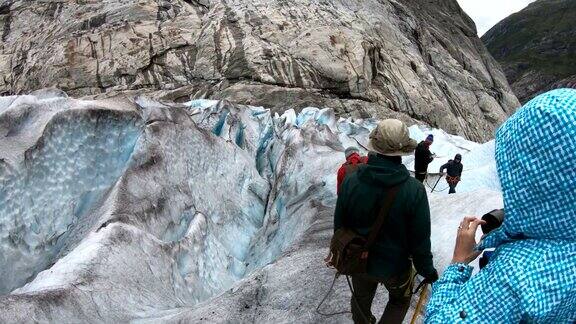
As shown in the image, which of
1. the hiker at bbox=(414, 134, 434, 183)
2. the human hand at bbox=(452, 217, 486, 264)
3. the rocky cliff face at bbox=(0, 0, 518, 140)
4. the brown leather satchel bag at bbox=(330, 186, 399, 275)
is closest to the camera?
the human hand at bbox=(452, 217, 486, 264)

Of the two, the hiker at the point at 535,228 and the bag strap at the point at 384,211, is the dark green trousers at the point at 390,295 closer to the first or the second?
the bag strap at the point at 384,211

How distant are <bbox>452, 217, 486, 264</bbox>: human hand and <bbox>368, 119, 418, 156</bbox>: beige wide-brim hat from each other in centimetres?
136

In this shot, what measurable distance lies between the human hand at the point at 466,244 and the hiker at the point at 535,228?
0.29 m

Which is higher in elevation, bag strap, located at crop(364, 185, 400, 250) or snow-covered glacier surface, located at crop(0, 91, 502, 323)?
bag strap, located at crop(364, 185, 400, 250)

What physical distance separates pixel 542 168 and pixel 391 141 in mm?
1874

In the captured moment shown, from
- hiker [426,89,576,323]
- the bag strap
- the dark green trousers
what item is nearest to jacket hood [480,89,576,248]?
hiker [426,89,576,323]

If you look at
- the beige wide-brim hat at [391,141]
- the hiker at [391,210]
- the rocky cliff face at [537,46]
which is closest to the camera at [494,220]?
the hiker at [391,210]

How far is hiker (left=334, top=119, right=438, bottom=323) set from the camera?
3373 mm

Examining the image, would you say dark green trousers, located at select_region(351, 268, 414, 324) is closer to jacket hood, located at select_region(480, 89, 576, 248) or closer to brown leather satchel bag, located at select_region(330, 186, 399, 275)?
brown leather satchel bag, located at select_region(330, 186, 399, 275)

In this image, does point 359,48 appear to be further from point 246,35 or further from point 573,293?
point 573,293

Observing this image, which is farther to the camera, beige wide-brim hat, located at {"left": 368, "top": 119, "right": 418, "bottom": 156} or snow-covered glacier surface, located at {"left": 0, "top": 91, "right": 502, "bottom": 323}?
snow-covered glacier surface, located at {"left": 0, "top": 91, "right": 502, "bottom": 323}

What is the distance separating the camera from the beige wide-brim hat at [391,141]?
350cm

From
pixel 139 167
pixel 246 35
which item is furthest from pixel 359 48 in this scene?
pixel 139 167

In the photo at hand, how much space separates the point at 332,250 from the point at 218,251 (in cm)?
563
